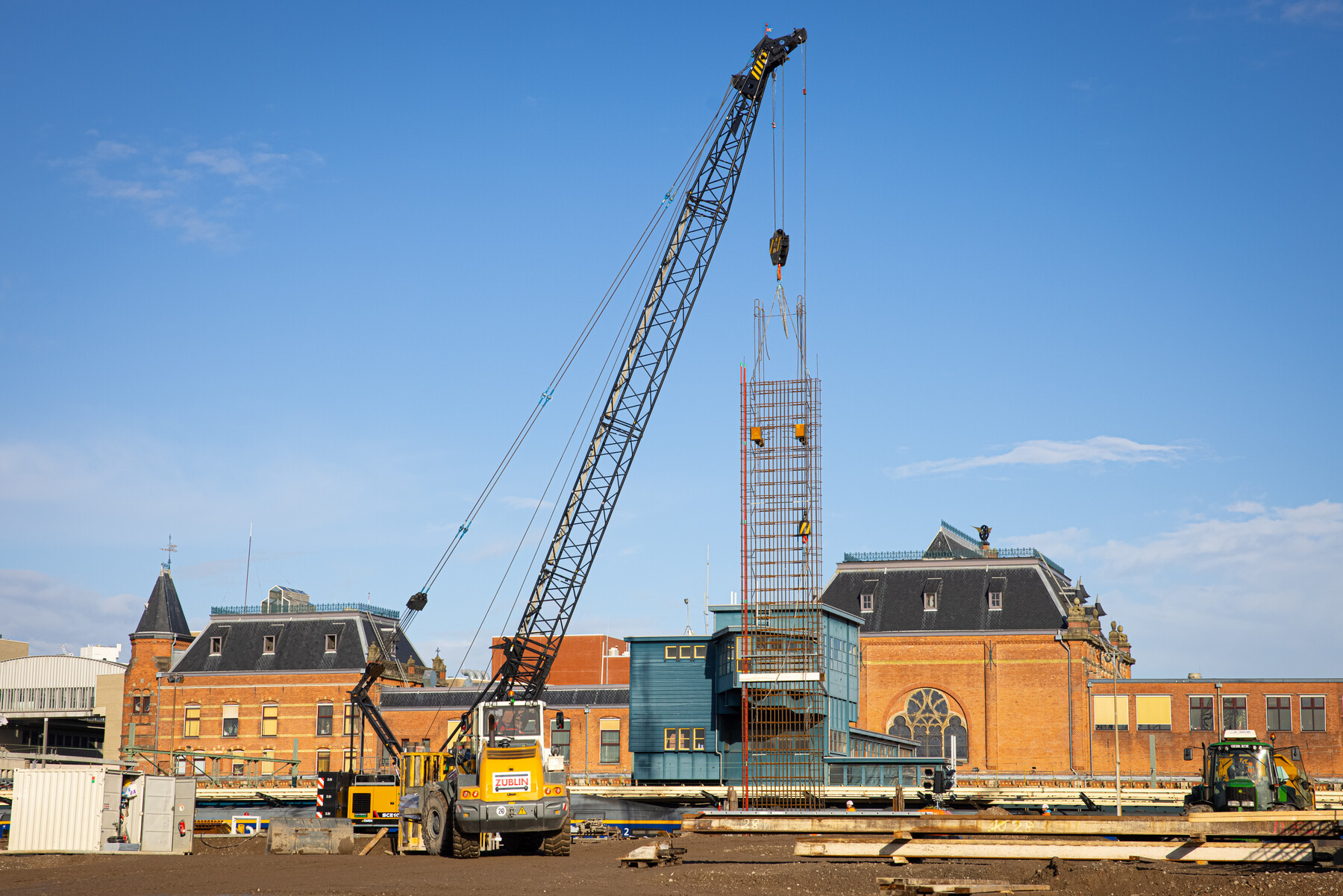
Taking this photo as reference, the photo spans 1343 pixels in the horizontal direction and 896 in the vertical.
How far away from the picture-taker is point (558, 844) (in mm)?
33250

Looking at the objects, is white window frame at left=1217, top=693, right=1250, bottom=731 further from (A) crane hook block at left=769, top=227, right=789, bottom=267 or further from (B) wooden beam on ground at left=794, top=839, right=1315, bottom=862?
(B) wooden beam on ground at left=794, top=839, right=1315, bottom=862

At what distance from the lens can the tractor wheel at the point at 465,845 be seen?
32594mm

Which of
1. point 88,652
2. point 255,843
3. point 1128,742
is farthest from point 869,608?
point 88,652

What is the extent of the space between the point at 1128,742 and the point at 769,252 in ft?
97.4

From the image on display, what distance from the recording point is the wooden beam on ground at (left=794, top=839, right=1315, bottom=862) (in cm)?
2159

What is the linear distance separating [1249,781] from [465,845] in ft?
64.0

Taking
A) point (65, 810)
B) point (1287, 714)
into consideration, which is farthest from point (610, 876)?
point (1287, 714)

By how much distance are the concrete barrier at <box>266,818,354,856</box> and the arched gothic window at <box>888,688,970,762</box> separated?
115 feet

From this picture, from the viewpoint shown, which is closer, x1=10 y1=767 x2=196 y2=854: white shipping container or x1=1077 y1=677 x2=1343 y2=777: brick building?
x1=10 y1=767 x2=196 y2=854: white shipping container

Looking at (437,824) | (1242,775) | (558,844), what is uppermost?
(1242,775)

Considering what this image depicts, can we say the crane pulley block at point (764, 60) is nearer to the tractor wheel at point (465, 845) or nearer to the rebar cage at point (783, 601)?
the rebar cage at point (783, 601)

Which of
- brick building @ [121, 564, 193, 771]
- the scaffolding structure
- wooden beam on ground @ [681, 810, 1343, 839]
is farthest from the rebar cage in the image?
brick building @ [121, 564, 193, 771]

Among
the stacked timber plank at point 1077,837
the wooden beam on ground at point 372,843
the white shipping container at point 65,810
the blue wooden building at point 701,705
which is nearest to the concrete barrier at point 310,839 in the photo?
the wooden beam on ground at point 372,843

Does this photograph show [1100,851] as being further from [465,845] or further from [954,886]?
[465,845]
